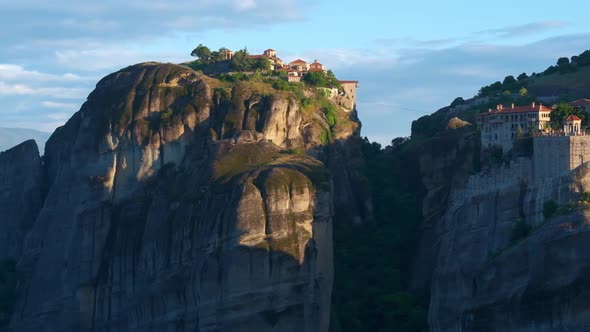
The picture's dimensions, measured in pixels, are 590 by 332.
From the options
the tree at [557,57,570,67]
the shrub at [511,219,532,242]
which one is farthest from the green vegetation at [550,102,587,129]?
the tree at [557,57,570,67]

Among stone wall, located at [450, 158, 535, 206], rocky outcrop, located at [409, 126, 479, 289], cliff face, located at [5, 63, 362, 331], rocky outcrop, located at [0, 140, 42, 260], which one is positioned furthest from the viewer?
rocky outcrop, located at [0, 140, 42, 260]

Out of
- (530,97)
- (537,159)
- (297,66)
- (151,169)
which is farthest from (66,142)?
(537,159)

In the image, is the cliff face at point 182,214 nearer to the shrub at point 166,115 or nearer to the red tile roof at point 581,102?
the shrub at point 166,115

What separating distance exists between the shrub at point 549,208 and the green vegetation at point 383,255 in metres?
11.9

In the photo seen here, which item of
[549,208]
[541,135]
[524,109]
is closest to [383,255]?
[524,109]

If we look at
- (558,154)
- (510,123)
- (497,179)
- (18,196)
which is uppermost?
(510,123)

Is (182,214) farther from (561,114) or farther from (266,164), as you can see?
(561,114)

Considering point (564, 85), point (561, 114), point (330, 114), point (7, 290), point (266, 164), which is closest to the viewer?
point (561, 114)

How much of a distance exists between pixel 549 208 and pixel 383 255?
66.4 ft

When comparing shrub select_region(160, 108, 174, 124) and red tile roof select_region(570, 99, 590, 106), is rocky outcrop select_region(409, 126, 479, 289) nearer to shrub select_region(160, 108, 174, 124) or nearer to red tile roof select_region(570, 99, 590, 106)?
red tile roof select_region(570, 99, 590, 106)

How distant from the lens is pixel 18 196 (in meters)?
116

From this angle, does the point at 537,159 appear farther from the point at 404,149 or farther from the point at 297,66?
the point at 297,66

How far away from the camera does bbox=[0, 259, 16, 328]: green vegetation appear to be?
111000mm

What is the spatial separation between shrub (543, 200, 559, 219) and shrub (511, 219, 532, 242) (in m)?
1.51
